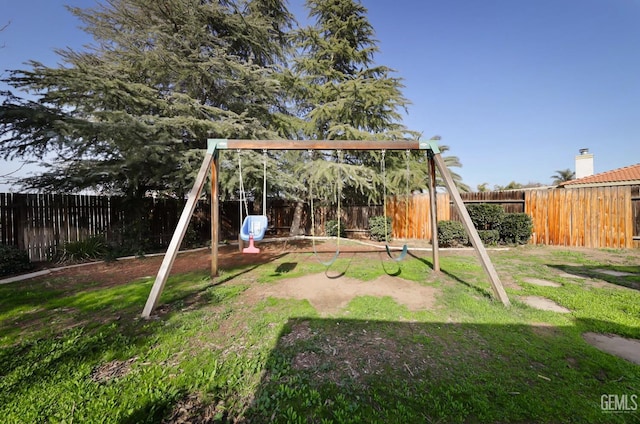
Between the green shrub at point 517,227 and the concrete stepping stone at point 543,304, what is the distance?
5.98 metres

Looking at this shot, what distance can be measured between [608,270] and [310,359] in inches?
284

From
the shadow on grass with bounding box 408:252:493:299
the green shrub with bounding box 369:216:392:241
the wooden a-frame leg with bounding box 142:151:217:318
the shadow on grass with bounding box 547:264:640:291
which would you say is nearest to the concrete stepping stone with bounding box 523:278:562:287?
the shadow on grass with bounding box 547:264:640:291

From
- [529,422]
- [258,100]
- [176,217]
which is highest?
[258,100]

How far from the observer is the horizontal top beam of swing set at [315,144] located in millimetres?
4660

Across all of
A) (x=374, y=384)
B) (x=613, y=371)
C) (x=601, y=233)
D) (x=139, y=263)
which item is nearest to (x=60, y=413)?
(x=374, y=384)

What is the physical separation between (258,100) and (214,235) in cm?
595

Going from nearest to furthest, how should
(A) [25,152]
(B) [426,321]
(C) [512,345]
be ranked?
1. (C) [512,345]
2. (B) [426,321]
3. (A) [25,152]

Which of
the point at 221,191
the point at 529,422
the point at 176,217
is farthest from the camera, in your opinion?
the point at 176,217

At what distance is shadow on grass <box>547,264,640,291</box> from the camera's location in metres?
4.69

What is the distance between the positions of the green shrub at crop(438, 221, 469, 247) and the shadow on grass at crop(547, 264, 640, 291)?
3025 millimetres

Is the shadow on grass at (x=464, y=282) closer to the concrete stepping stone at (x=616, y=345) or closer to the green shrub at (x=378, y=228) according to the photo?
the concrete stepping stone at (x=616, y=345)

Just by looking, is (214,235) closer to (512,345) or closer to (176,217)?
(512,345)

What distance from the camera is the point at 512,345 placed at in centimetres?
271
